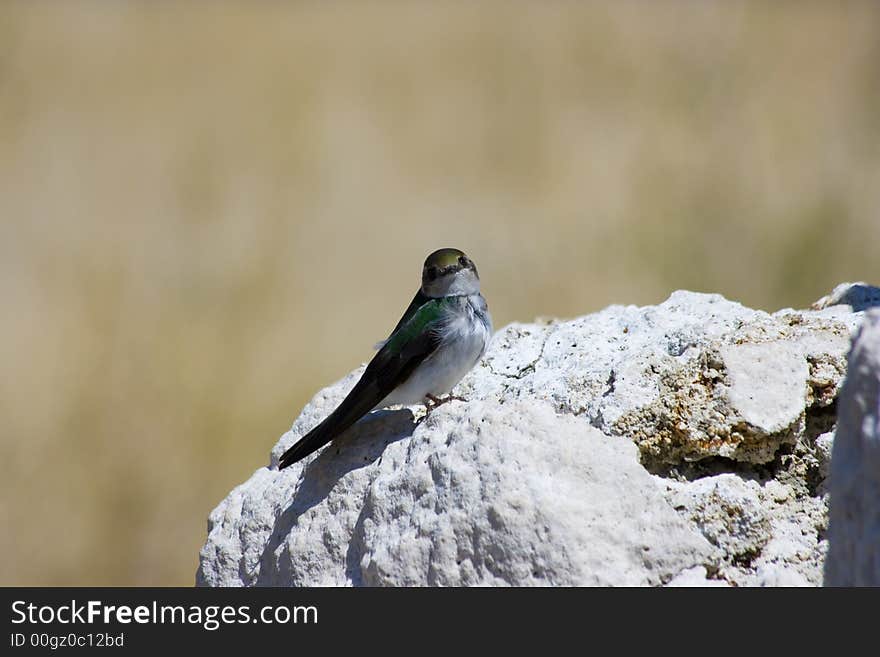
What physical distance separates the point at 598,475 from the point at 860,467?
78cm

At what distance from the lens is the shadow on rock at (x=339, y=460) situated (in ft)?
10.8

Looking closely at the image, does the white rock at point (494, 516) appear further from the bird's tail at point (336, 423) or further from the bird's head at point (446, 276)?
the bird's head at point (446, 276)

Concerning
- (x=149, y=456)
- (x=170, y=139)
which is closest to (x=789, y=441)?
(x=149, y=456)

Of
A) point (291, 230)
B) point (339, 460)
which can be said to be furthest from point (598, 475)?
point (291, 230)

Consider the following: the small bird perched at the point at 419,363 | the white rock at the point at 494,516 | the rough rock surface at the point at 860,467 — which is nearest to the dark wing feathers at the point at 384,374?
the small bird perched at the point at 419,363

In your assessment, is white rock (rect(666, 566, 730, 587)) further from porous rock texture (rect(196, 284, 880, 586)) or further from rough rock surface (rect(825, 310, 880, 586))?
rough rock surface (rect(825, 310, 880, 586))

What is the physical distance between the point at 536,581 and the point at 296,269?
839 centimetres

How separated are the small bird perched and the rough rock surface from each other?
1.60 m

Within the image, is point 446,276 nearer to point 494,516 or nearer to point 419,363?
point 419,363

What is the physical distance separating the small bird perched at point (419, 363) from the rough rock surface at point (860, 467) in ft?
5.25

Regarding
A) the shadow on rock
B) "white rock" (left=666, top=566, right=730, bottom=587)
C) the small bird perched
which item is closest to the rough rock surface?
"white rock" (left=666, top=566, right=730, bottom=587)

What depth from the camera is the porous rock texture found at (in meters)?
2.67

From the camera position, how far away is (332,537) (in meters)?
3.12
